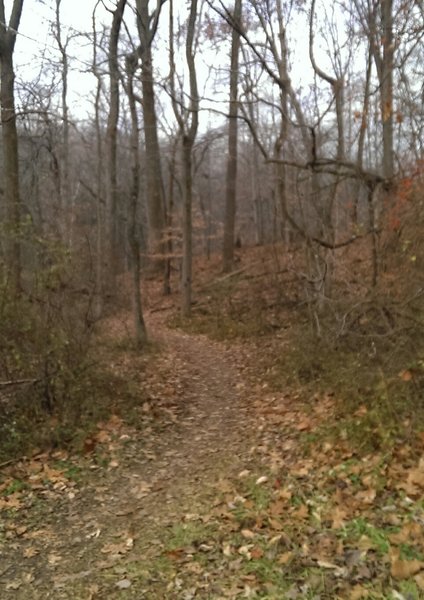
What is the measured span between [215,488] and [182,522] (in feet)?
2.47

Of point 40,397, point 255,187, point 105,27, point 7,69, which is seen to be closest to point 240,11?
point 105,27

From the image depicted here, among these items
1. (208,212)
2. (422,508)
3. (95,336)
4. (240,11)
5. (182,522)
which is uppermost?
(240,11)

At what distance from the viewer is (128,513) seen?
5668mm

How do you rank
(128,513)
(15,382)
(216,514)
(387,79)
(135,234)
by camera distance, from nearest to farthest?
(216,514) → (128,513) → (15,382) → (387,79) → (135,234)

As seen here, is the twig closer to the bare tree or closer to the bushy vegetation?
the bushy vegetation

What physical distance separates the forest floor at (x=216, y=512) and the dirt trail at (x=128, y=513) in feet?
0.05

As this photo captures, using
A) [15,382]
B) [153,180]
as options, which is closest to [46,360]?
[15,382]

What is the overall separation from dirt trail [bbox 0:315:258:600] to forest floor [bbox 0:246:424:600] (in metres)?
0.02

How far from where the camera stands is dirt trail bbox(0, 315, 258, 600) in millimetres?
4535

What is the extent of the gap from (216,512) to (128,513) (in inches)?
38.4

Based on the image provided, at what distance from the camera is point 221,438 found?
759 centimetres

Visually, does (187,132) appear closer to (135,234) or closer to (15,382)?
(135,234)

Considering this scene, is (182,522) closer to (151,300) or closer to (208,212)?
(151,300)

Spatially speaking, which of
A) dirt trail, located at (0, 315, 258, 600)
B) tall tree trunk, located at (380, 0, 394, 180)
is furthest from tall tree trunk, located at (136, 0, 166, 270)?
dirt trail, located at (0, 315, 258, 600)
